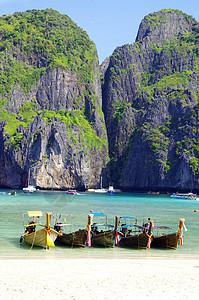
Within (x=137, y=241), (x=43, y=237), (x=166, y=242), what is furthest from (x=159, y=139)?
(x=43, y=237)

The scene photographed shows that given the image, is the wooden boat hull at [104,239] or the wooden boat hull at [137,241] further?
the wooden boat hull at [137,241]

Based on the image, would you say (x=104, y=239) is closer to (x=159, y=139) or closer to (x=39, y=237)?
(x=39, y=237)

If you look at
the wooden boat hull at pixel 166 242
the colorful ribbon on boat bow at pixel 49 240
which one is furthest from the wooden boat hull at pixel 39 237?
the wooden boat hull at pixel 166 242

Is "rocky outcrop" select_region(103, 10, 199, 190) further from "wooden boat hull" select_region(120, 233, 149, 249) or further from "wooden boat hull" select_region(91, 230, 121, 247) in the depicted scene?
"wooden boat hull" select_region(91, 230, 121, 247)

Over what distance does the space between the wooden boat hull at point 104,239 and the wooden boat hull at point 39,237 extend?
123 inches

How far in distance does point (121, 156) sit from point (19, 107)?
52645 mm

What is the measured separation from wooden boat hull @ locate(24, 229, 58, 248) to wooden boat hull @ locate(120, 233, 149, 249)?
5878 millimetres

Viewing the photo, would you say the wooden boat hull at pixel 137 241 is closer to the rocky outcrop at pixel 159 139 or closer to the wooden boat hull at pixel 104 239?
the wooden boat hull at pixel 104 239
